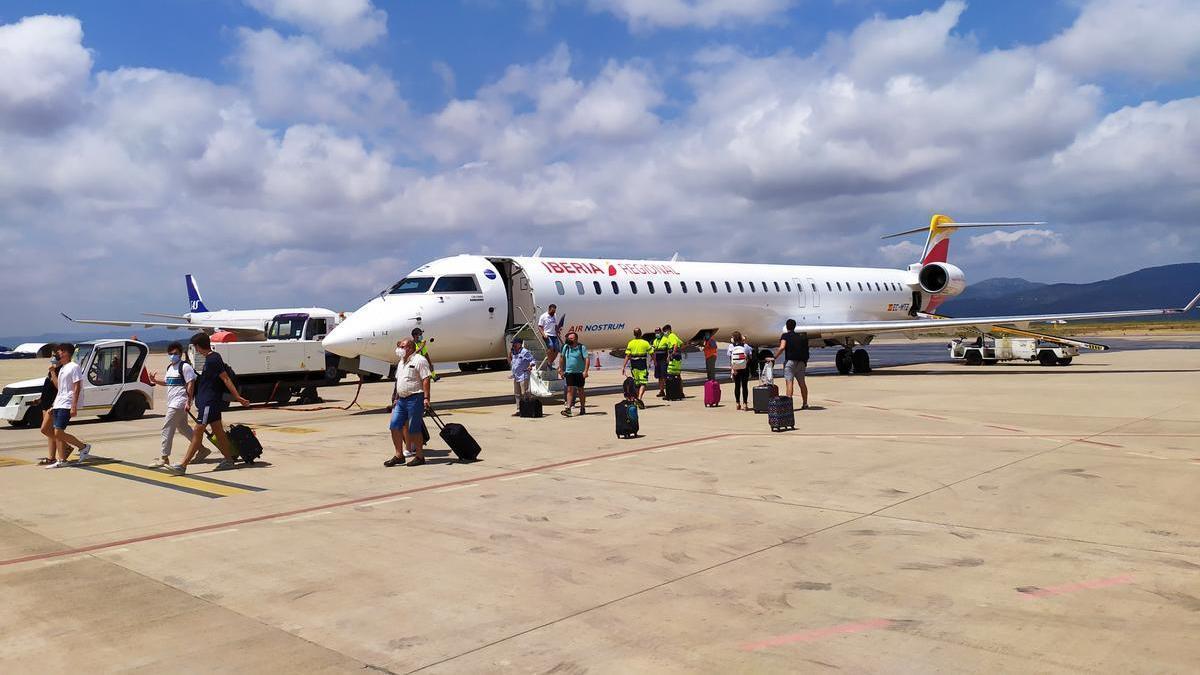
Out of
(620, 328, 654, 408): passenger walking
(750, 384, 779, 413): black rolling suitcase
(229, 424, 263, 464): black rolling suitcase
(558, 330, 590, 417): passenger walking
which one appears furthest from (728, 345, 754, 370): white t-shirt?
(229, 424, 263, 464): black rolling suitcase

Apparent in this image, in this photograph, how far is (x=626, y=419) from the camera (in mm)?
12641

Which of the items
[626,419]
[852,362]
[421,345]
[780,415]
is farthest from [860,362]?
[421,345]

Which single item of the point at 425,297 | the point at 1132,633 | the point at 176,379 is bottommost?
the point at 1132,633

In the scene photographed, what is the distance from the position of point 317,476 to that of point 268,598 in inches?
191

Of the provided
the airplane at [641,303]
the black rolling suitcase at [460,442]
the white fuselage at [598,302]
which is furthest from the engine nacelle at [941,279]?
the black rolling suitcase at [460,442]

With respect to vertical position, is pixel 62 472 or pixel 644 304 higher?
pixel 644 304

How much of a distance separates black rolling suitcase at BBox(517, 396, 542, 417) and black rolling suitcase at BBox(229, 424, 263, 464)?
5.97 metres

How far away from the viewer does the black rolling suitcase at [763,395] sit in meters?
15.5

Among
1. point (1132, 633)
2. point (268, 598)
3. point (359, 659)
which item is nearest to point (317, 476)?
point (268, 598)

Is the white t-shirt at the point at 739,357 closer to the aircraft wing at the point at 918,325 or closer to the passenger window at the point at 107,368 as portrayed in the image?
the aircraft wing at the point at 918,325

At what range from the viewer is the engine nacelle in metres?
32.7

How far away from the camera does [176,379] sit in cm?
1066

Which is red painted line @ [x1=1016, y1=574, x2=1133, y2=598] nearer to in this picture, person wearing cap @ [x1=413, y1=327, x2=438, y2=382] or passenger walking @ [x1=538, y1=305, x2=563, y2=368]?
person wearing cap @ [x1=413, y1=327, x2=438, y2=382]

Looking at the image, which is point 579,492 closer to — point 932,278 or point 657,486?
point 657,486
